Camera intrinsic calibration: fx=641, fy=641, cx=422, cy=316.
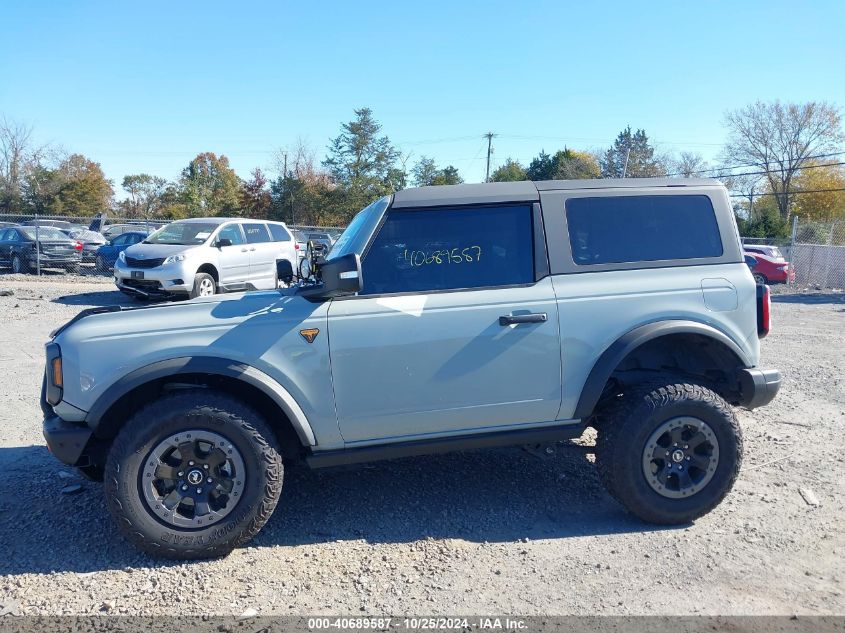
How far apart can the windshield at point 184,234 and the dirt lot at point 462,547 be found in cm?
886

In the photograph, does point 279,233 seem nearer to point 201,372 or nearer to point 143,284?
point 143,284

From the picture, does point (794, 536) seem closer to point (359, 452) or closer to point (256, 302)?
point (359, 452)

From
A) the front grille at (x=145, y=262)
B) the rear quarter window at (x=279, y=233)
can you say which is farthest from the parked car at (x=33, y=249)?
the rear quarter window at (x=279, y=233)

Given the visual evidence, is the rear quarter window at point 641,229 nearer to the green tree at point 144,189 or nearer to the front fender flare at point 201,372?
the front fender flare at point 201,372

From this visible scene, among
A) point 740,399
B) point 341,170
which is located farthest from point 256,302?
point 341,170

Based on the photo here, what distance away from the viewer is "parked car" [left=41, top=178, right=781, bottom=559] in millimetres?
3457

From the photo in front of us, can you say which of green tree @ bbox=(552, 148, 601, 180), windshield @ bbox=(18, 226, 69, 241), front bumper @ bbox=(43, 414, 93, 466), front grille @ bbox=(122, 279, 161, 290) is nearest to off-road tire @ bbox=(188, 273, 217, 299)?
front grille @ bbox=(122, 279, 161, 290)

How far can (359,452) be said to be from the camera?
3678mm

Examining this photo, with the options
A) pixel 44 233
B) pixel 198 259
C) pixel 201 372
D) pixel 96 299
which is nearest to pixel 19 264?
pixel 44 233

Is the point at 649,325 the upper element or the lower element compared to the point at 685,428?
upper

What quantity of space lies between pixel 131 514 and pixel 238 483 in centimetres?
56

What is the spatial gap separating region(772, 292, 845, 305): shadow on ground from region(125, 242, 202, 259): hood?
597 inches

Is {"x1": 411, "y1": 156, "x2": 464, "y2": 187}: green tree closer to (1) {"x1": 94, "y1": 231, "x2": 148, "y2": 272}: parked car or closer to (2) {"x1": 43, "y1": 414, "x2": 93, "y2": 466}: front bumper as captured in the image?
(1) {"x1": 94, "y1": 231, "x2": 148, "y2": 272}: parked car

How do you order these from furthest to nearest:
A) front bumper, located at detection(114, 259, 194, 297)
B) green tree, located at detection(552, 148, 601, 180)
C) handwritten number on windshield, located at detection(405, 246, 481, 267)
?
green tree, located at detection(552, 148, 601, 180), front bumper, located at detection(114, 259, 194, 297), handwritten number on windshield, located at detection(405, 246, 481, 267)
